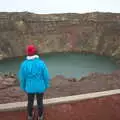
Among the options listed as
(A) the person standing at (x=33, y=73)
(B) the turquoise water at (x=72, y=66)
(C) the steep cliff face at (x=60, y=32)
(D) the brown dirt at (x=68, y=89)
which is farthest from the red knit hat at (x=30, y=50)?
(C) the steep cliff face at (x=60, y=32)

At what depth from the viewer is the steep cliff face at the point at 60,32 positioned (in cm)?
4791

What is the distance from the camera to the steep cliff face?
47.9m

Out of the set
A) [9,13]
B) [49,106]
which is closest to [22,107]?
[49,106]

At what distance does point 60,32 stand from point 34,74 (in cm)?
4579

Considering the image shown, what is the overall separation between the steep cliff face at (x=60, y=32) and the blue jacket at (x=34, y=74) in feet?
137

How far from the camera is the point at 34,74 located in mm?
5504

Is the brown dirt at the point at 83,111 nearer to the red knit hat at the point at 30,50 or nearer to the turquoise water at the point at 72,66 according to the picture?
the red knit hat at the point at 30,50

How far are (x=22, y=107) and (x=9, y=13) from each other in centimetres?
4281

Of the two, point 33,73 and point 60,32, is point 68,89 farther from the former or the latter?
point 60,32

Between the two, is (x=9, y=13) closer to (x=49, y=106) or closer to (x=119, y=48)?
(x=119, y=48)

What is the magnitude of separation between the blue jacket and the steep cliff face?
41.8m

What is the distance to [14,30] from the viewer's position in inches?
1943

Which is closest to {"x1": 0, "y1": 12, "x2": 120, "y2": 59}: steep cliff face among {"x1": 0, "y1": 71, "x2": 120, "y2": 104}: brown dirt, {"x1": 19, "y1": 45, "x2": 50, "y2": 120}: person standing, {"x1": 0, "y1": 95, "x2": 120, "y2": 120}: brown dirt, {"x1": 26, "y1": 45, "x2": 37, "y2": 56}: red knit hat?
{"x1": 0, "y1": 71, "x2": 120, "y2": 104}: brown dirt

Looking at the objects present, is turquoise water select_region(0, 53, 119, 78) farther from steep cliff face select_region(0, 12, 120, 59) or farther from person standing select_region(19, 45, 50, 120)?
person standing select_region(19, 45, 50, 120)
